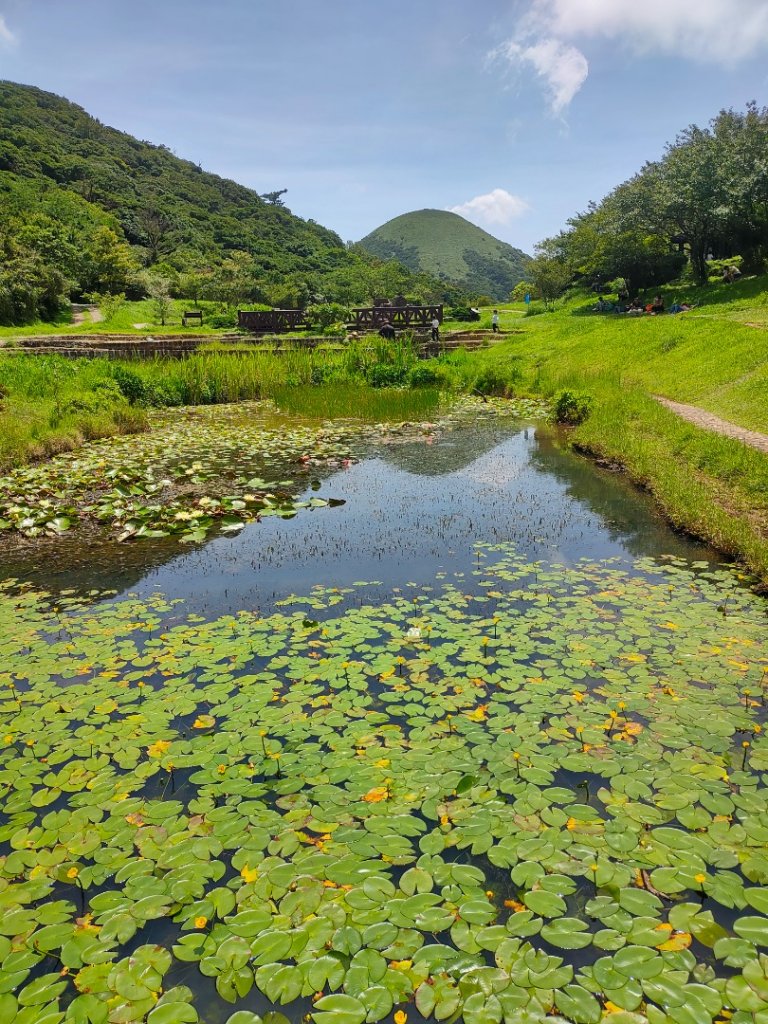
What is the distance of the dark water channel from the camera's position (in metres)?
5.71

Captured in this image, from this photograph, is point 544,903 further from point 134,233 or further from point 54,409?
point 134,233

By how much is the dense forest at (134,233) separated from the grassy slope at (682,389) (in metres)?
22.5

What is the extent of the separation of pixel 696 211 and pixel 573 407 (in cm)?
1548

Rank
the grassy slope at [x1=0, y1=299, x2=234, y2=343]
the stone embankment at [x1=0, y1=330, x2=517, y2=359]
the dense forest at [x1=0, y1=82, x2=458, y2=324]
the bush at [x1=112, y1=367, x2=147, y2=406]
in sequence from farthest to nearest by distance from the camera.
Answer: the dense forest at [x1=0, y1=82, x2=458, y2=324], the grassy slope at [x1=0, y1=299, x2=234, y2=343], the stone embankment at [x1=0, y1=330, x2=517, y2=359], the bush at [x1=112, y1=367, x2=147, y2=406]

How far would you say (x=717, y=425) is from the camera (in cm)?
1036

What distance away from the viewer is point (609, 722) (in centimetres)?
348

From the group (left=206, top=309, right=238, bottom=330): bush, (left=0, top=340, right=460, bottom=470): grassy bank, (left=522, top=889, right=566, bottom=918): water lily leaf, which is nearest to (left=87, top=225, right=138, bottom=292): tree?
(left=206, top=309, right=238, bottom=330): bush

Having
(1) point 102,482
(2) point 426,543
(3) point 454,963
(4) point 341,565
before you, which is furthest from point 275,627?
(1) point 102,482

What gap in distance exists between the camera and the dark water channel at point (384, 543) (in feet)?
18.7

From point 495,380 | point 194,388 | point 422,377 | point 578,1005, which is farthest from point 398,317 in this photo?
point 578,1005

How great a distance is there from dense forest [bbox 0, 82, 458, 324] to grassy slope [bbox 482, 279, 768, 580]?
74.0ft

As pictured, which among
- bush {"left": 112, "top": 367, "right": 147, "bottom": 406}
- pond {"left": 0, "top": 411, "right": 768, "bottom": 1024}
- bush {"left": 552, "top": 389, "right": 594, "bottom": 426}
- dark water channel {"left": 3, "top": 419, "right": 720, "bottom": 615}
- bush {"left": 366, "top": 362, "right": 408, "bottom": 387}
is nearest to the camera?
pond {"left": 0, "top": 411, "right": 768, "bottom": 1024}

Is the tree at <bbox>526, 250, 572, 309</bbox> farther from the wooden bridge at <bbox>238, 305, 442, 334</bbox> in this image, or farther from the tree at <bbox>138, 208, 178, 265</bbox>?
the tree at <bbox>138, 208, 178, 265</bbox>

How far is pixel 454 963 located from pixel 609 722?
1.72 meters
